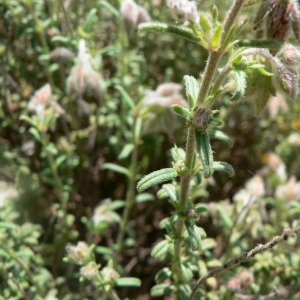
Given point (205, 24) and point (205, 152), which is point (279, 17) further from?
point (205, 152)

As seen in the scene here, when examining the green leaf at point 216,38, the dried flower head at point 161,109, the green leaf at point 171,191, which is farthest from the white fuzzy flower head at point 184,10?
the dried flower head at point 161,109

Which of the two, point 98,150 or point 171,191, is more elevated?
point 171,191

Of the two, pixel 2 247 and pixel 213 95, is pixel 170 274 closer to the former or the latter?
pixel 2 247

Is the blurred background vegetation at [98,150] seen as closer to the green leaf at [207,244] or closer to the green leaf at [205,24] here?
the green leaf at [207,244]

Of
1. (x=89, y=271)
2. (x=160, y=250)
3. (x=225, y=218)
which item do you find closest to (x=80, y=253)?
(x=89, y=271)

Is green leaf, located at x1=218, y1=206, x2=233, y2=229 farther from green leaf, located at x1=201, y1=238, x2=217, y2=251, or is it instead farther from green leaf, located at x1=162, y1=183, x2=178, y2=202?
green leaf, located at x1=162, y1=183, x2=178, y2=202

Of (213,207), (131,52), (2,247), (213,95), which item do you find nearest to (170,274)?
(213,207)
